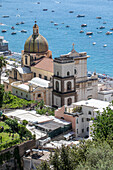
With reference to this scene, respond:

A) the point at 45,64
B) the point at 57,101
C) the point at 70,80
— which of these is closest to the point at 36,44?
the point at 45,64

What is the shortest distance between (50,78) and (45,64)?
10.5 feet

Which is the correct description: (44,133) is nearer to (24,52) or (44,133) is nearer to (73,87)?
(73,87)

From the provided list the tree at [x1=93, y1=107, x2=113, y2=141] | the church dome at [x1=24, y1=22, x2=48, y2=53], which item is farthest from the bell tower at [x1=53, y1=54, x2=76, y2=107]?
the tree at [x1=93, y1=107, x2=113, y2=141]

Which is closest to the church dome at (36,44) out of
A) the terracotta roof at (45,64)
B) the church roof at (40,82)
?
the terracotta roof at (45,64)

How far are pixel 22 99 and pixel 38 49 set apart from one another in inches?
401

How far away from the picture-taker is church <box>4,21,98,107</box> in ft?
166

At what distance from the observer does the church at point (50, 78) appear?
50.6 meters

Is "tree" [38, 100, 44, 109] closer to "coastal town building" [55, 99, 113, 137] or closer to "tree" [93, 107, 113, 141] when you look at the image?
"coastal town building" [55, 99, 113, 137]

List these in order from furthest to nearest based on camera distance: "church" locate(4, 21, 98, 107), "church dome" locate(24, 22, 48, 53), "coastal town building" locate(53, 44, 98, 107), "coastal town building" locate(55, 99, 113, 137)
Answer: "church dome" locate(24, 22, 48, 53), "church" locate(4, 21, 98, 107), "coastal town building" locate(53, 44, 98, 107), "coastal town building" locate(55, 99, 113, 137)

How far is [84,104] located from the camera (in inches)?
1718

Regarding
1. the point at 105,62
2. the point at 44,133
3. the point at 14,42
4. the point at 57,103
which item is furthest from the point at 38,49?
the point at 14,42

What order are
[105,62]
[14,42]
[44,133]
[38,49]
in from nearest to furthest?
1. [44,133]
2. [38,49]
3. [105,62]
4. [14,42]

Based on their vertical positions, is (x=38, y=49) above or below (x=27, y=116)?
above

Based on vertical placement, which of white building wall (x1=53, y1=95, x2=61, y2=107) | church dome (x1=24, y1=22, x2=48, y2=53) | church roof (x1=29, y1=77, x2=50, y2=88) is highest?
church dome (x1=24, y1=22, x2=48, y2=53)
